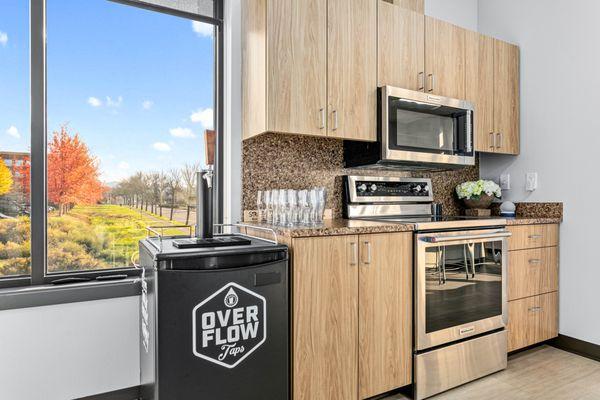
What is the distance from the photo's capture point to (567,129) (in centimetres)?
263

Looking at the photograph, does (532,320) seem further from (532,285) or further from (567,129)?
(567,129)

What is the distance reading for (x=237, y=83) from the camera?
2250 millimetres

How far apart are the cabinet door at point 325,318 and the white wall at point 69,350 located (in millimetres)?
918

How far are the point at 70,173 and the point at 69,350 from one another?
2.91 ft

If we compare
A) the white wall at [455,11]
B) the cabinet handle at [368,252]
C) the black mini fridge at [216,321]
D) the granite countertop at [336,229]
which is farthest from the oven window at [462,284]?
the white wall at [455,11]

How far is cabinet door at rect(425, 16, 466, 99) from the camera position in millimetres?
2482

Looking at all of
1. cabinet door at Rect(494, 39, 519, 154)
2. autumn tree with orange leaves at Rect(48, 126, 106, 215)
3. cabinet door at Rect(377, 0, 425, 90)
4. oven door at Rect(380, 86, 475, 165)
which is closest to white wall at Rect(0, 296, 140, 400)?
autumn tree with orange leaves at Rect(48, 126, 106, 215)

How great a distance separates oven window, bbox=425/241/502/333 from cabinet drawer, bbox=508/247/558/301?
0.61 feet

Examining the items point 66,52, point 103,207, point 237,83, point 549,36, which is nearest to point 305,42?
point 237,83

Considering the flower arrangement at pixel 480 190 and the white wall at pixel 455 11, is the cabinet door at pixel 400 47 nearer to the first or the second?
the white wall at pixel 455 11

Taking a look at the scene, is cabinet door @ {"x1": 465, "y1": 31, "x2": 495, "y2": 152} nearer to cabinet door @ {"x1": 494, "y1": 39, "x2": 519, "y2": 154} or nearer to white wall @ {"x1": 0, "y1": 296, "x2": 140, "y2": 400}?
cabinet door @ {"x1": 494, "y1": 39, "x2": 519, "y2": 154}

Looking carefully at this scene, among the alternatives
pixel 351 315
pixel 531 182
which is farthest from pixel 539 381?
pixel 531 182

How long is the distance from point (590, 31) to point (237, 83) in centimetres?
238

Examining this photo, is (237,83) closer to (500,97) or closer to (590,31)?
(500,97)
